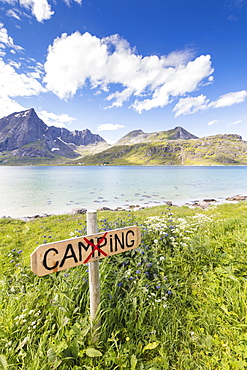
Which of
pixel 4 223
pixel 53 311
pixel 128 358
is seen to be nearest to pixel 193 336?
pixel 128 358

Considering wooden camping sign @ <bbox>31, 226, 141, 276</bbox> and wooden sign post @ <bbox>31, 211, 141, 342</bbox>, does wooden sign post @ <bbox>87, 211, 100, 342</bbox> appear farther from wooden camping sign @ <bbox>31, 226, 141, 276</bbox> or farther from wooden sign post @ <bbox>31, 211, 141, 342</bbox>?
wooden camping sign @ <bbox>31, 226, 141, 276</bbox>

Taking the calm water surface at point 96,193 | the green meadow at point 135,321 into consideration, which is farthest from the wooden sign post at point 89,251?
the calm water surface at point 96,193

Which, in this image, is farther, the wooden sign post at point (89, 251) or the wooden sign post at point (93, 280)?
the wooden sign post at point (93, 280)

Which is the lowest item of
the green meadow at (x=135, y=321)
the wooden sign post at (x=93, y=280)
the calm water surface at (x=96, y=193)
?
the calm water surface at (x=96, y=193)

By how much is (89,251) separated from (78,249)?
0.21 meters

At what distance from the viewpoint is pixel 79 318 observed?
3105 mm

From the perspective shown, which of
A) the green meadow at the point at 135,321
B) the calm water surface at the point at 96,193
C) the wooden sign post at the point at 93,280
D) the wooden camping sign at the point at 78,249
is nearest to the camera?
the wooden camping sign at the point at 78,249

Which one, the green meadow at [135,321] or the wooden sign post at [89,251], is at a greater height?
the wooden sign post at [89,251]

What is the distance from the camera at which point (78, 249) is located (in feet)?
8.09

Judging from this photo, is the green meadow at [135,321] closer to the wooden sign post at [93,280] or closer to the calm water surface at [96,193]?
the wooden sign post at [93,280]

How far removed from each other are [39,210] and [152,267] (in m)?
20.2

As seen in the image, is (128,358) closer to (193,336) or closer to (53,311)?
(193,336)

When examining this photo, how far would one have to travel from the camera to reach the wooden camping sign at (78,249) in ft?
7.12

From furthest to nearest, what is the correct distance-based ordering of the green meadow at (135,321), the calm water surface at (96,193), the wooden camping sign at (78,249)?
the calm water surface at (96,193)
the green meadow at (135,321)
the wooden camping sign at (78,249)
